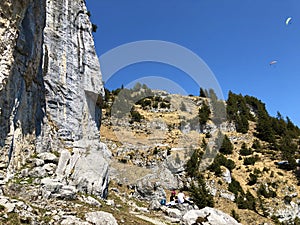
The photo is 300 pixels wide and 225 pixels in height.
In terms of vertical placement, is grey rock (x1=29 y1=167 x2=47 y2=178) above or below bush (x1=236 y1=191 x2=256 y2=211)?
below

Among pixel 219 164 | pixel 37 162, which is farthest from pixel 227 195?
pixel 37 162

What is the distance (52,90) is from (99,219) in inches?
504

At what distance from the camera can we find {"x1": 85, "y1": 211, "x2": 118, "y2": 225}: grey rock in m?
11.0

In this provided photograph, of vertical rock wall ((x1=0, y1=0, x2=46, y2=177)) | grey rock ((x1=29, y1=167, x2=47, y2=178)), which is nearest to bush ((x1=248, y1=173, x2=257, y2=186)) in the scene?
vertical rock wall ((x1=0, y1=0, x2=46, y2=177))

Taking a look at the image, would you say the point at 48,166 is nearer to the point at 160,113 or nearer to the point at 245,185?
the point at 245,185

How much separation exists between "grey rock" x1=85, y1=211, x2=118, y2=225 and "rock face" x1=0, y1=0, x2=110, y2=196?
17.1 ft

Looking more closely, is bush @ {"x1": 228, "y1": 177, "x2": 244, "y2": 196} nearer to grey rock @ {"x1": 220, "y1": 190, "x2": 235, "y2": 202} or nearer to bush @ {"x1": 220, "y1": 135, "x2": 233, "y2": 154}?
grey rock @ {"x1": 220, "y1": 190, "x2": 235, "y2": 202}

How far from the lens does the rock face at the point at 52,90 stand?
43.9 feet

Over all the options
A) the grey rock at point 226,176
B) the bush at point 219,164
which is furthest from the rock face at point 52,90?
the grey rock at point 226,176

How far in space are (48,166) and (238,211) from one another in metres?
24.8

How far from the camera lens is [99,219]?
36.9 feet

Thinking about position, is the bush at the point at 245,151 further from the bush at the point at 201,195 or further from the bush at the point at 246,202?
the bush at the point at 201,195

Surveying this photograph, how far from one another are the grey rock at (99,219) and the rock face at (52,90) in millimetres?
5206

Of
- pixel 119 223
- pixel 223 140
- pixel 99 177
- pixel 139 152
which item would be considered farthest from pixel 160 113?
pixel 119 223
